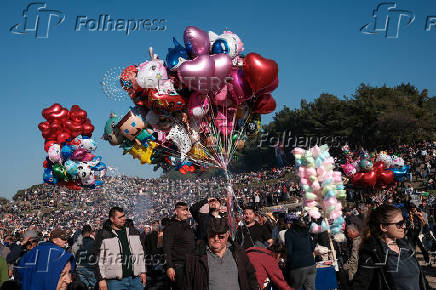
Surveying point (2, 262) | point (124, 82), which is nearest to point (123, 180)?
point (124, 82)

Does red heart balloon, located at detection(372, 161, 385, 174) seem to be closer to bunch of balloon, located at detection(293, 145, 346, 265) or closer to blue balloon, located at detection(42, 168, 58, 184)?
bunch of balloon, located at detection(293, 145, 346, 265)

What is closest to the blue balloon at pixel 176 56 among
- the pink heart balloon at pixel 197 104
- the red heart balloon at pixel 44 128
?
the pink heart balloon at pixel 197 104

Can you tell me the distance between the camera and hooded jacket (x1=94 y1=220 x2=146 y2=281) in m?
4.86

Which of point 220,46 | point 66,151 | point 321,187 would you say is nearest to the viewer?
point 321,187

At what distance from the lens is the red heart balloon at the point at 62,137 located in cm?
855

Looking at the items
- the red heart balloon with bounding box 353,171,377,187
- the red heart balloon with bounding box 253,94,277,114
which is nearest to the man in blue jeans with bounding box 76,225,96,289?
the red heart balloon with bounding box 253,94,277,114

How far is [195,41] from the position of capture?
7.86 meters

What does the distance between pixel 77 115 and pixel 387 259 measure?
716cm

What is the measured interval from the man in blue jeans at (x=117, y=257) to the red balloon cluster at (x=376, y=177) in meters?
8.00

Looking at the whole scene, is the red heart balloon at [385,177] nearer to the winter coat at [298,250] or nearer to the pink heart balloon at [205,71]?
the pink heart balloon at [205,71]

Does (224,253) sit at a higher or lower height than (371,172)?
lower

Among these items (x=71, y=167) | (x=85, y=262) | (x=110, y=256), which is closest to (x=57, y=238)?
(x=110, y=256)

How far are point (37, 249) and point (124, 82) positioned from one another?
15.8 ft

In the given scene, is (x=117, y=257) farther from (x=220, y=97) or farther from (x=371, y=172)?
(x=371, y=172)
